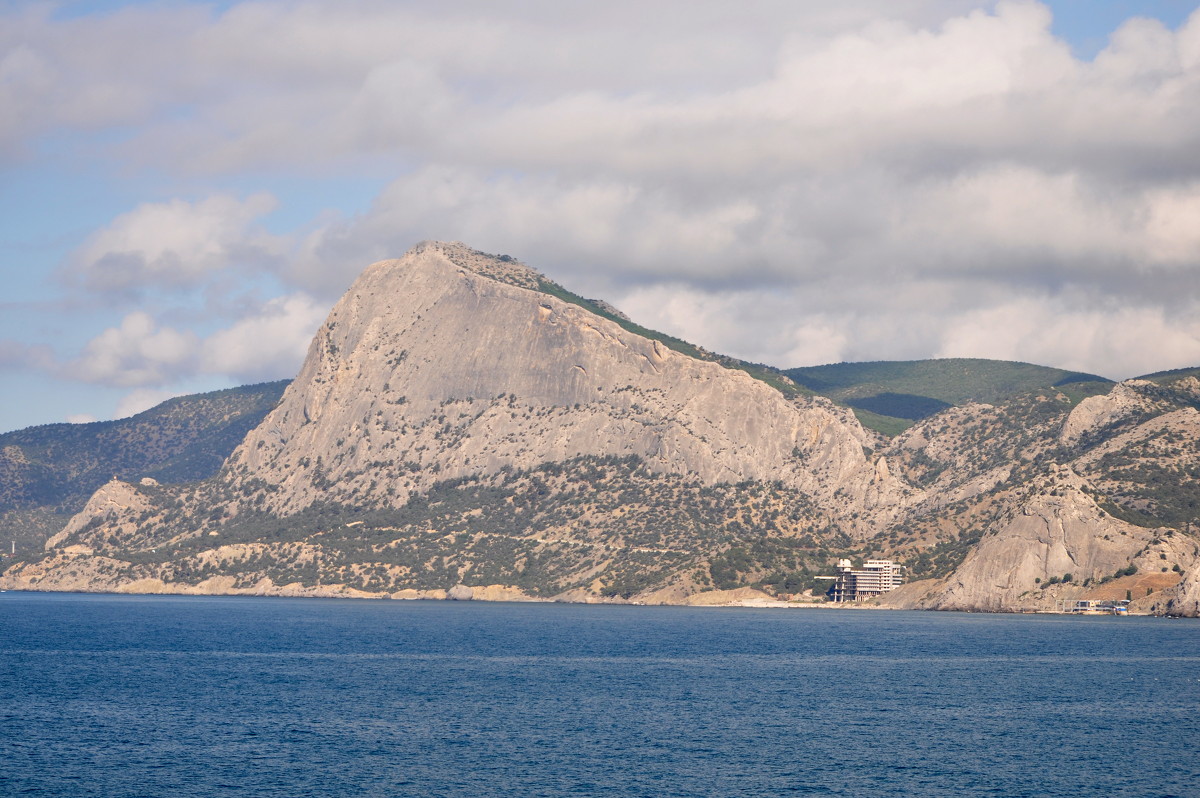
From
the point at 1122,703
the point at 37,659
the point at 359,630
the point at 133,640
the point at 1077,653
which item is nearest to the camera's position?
the point at 1122,703

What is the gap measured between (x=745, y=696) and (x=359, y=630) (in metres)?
81.6

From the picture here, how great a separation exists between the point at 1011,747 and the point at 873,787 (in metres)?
17.0

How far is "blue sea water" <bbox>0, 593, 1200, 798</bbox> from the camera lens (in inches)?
2744

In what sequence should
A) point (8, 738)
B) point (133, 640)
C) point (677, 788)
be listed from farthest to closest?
point (133, 640) → point (8, 738) → point (677, 788)

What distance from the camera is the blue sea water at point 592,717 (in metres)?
69.7

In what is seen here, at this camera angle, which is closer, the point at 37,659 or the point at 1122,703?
the point at 1122,703

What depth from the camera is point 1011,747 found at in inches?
3206

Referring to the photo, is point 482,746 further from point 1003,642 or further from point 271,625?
point 271,625

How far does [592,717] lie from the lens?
91500 millimetres

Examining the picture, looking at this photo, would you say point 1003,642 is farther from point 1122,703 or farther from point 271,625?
point 271,625

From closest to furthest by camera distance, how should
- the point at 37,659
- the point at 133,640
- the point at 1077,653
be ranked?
1. the point at 37,659
2. the point at 1077,653
3. the point at 133,640

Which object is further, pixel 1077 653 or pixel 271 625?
pixel 271 625

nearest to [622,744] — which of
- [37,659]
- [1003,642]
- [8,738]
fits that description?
[8,738]

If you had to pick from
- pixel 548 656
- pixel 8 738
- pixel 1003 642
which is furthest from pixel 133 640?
pixel 1003 642
